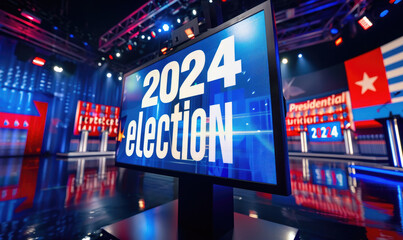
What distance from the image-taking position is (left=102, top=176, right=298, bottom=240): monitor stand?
2.86 feet

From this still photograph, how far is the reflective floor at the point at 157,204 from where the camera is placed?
1.40 metres

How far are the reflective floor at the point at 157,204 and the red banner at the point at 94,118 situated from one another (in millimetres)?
5719

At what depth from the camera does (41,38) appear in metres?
6.84

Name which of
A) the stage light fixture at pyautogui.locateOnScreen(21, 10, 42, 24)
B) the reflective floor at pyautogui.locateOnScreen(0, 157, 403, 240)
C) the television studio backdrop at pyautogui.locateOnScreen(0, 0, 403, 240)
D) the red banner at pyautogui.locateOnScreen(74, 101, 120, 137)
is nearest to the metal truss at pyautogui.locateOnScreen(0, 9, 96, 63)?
the television studio backdrop at pyautogui.locateOnScreen(0, 0, 403, 240)

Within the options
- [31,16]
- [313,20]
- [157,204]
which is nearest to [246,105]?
[157,204]

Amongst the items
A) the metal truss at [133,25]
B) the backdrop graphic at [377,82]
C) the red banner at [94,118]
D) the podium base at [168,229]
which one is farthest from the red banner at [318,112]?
the red banner at [94,118]

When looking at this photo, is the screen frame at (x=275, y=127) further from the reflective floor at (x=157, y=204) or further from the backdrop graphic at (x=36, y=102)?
the backdrop graphic at (x=36, y=102)

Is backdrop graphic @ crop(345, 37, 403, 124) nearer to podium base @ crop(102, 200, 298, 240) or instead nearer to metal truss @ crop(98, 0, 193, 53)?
podium base @ crop(102, 200, 298, 240)

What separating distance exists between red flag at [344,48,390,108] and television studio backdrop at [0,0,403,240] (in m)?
0.04

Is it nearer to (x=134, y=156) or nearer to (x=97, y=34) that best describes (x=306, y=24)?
(x=134, y=156)

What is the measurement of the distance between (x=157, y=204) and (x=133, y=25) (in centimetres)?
668

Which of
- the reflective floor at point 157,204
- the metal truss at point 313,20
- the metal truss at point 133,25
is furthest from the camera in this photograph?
the metal truss at point 133,25

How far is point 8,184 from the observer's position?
284 cm

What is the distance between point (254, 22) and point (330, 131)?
881cm
